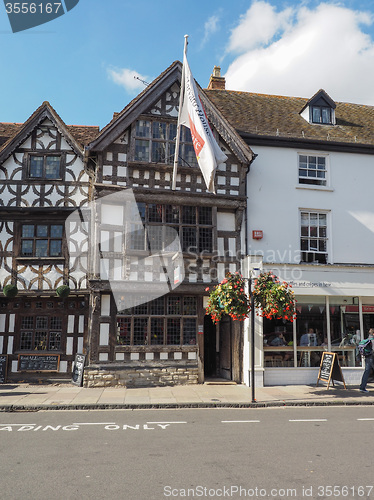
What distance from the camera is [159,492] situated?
538cm

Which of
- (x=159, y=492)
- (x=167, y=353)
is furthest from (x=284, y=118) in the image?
(x=159, y=492)

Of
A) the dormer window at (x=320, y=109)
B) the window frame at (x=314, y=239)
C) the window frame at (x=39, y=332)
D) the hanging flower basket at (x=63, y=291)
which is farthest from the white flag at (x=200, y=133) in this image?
the window frame at (x=39, y=332)

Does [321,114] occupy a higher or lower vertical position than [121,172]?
higher

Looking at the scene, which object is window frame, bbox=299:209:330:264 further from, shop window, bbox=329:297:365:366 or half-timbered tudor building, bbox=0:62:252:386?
half-timbered tudor building, bbox=0:62:252:386

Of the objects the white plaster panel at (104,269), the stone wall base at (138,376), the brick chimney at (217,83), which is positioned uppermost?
the brick chimney at (217,83)

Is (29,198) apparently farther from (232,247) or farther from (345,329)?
(345,329)

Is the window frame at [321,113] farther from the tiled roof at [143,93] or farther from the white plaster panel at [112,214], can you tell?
the white plaster panel at [112,214]

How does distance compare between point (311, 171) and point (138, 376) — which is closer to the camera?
point (138, 376)

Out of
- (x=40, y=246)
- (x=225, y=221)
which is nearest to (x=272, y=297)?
(x=225, y=221)

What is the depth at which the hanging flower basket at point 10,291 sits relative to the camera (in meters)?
14.0

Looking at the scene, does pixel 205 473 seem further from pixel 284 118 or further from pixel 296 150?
pixel 284 118

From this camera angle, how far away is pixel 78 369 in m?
14.0

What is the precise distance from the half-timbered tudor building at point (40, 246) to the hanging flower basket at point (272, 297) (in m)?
5.66

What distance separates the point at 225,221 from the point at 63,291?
5.87 meters
